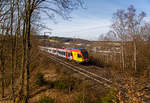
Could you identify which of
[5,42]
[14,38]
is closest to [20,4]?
[14,38]

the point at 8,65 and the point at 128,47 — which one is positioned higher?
the point at 128,47

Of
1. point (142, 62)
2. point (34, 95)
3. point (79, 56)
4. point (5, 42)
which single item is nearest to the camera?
point (5, 42)

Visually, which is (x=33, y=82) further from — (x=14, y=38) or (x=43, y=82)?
(x=14, y=38)

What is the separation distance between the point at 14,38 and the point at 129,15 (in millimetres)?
12745

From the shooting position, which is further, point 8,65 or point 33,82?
point 33,82

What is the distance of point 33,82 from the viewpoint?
427 inches

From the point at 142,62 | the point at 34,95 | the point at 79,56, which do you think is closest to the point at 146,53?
the point at 142,62

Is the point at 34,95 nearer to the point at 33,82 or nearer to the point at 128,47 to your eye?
the point at 33,82

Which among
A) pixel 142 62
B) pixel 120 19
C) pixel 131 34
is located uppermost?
pixel 120 19

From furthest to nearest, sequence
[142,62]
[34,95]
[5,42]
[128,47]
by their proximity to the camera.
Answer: [128,47] → [142,62] → [34,95] → [5,42]

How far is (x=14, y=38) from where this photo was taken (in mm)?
7602

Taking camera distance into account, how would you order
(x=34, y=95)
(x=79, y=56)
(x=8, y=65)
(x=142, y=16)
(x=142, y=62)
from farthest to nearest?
1. (x=79, y=56)
2. (x=142, y=62)
3. (x=142, y=16)
4. (x=8, y=65)
5. (x=34, y=95)

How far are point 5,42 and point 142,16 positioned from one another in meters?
14.7

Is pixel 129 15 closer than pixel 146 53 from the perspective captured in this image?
Yes
